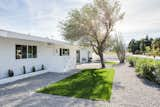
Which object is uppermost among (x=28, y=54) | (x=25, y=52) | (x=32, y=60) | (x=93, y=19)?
(x=93, y=19)

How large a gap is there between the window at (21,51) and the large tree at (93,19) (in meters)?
6.04

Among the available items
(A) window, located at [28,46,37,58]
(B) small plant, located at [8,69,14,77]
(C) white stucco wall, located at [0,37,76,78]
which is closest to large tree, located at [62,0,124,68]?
(C) white stucco wall, located at [0,37,76,78]

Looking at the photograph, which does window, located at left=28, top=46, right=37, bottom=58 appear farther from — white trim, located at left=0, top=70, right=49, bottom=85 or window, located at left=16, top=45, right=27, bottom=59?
white trim, located at left=0, top=70, right=49, bottom=85

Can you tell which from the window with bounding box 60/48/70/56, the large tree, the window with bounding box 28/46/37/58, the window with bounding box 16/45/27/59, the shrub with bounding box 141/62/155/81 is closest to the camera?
the shrub with bounding box 141/62/155/81

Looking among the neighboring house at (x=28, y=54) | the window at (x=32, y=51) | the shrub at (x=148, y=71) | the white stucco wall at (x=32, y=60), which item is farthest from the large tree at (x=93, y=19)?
the shrub at (x=148, y=71)

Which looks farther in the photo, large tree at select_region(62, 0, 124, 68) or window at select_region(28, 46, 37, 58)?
large tree at select_region(62, 0, 124, 68)

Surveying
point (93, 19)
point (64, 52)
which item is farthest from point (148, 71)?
point (64, 52)

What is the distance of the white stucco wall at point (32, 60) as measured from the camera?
926cm

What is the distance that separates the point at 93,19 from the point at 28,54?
7801mm

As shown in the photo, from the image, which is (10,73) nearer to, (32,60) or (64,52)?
(32,60)

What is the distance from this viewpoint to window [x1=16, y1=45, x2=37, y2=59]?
34.4ft

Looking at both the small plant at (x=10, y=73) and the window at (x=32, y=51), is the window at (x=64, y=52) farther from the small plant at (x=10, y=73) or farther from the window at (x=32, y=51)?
the small plant at (x=10, y=73)

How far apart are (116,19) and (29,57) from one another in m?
9.99

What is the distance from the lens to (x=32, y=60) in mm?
11984
